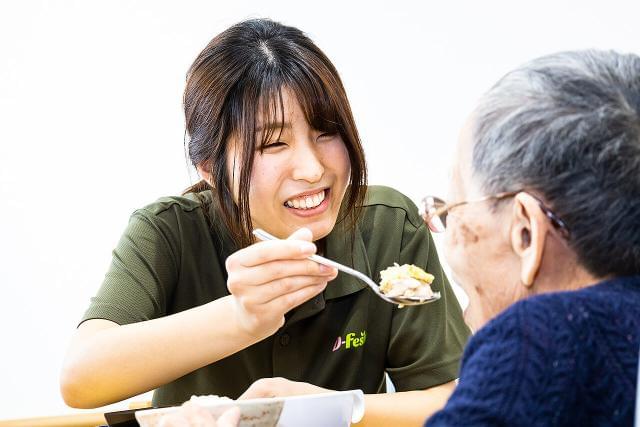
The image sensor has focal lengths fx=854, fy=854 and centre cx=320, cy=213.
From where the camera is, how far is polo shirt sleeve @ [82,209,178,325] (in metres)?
1.79

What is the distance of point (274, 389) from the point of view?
1.58 m

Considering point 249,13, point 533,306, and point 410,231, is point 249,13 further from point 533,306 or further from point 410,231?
point 533,306

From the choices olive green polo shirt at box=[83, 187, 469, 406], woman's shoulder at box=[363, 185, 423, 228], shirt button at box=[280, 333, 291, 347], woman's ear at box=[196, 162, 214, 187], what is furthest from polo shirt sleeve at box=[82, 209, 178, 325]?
woman's shoulder at box=[363, 185, 423, 228]

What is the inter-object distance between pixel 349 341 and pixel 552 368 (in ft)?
3.38

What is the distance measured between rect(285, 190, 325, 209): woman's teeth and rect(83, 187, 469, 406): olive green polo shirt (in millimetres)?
212

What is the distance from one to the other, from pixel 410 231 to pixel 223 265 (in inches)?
17.8

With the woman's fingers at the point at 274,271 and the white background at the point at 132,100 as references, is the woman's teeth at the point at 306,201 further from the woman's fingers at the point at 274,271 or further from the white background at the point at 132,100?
the white background at the point at 132,100

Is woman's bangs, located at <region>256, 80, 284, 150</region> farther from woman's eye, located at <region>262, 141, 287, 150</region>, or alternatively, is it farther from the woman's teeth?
the woman's teeth

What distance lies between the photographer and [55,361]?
3.05 meters

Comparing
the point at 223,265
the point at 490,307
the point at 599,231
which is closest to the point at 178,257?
the point at 223,265

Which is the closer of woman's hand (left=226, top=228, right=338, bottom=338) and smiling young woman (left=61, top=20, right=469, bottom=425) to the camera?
woman's hand (left=226, top=228, right=338, bottom=338)

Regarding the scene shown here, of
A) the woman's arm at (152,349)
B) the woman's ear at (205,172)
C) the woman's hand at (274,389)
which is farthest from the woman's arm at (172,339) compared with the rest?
the woman's ear at (205,172)

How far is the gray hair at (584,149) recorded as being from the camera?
3.52ft

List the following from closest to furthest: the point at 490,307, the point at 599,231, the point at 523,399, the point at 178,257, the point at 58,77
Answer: the point at 523,399, the point at 599,231, the point at 490,307, the point at 178,257, the point at 58,77
